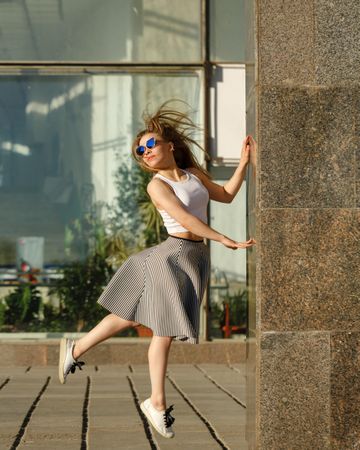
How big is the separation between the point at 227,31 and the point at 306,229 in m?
7.88

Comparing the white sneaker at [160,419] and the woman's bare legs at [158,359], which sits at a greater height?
the woman's bare legs at [158,359]

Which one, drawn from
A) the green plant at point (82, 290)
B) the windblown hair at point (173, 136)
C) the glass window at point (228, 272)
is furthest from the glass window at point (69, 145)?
the windblown hair at point (173, 136)

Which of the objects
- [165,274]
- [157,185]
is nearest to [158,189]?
[157,185]

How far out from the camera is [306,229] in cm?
682

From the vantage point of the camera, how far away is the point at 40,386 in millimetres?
11180

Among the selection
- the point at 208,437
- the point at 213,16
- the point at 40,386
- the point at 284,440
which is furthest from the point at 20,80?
the point at 284,440

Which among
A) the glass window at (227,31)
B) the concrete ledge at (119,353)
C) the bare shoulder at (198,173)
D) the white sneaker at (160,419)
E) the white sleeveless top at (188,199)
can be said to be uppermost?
the glass window at (227,31)

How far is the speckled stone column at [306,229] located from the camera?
6.78 meters

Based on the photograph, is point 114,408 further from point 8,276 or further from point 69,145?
point 69,145

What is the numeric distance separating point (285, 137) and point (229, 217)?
25.1 ft

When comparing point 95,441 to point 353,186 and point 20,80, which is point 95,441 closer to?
point 353,186

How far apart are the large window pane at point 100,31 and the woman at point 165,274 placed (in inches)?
267

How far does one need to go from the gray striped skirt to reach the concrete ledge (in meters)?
6.07

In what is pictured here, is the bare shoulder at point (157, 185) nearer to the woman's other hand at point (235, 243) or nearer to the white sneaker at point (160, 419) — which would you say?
the woman's other hand at point (235, 243)
